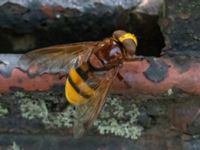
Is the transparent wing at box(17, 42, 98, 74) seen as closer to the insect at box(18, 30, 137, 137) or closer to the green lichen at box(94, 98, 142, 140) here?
the insect at box(18, 30, 137, 137)

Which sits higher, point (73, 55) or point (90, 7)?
point (90, 7)

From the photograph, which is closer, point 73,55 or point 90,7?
point 90,7

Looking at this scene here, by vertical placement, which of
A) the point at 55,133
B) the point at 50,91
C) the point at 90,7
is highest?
the point at 90,7

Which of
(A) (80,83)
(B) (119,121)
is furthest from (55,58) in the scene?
(B) (119,121)

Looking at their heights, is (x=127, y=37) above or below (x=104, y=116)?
above

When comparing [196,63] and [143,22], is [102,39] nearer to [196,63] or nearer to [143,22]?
[143,22]

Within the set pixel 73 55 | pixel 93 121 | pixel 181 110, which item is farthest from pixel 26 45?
pixel 181 110

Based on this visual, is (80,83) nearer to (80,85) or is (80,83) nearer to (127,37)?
(80,85)

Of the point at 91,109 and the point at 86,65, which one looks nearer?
the point at 91,109
